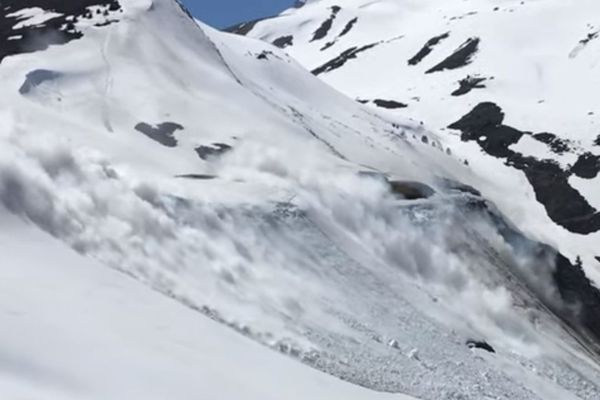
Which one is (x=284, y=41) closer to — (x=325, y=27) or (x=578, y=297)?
(x=325, y=27)

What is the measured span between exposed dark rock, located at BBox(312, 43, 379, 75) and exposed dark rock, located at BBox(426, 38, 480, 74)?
12.1m

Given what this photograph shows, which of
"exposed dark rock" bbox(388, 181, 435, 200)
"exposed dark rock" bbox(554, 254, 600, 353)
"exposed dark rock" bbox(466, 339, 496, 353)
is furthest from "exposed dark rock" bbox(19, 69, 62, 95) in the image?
"exposed dark rock" bbox(554, 254, 600, 353)

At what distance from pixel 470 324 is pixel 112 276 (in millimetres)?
11810

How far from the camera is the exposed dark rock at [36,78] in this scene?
32.0m

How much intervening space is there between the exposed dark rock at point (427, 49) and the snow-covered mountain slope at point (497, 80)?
0.71ft

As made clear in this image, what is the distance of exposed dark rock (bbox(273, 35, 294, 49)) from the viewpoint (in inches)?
4689

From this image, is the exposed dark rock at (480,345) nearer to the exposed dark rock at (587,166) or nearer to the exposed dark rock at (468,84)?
the exposed dark rock at (587,166)

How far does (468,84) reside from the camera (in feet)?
270

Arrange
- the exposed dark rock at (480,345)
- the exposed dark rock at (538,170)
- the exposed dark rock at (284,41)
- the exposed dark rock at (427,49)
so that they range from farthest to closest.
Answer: the exposed dark rock at (284,41) → the exposed dark rock at (427,49) → the exposed dark rock at (538,170) → the exposed dark rock at (480,345)

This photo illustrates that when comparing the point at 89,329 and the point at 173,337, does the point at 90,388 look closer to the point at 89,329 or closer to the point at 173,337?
the point at 89,329

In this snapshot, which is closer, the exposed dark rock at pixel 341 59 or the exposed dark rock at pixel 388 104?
the exposed dark rock at pixel 388 104

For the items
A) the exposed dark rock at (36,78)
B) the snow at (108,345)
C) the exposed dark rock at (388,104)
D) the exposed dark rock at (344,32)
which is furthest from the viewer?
the exposed dark rock at (344,32)

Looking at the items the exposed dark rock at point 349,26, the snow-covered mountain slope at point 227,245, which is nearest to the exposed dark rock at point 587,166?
the snow-covered mountain slope at point 227,245

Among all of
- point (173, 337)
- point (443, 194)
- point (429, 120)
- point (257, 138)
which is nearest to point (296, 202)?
point (257, 138)
